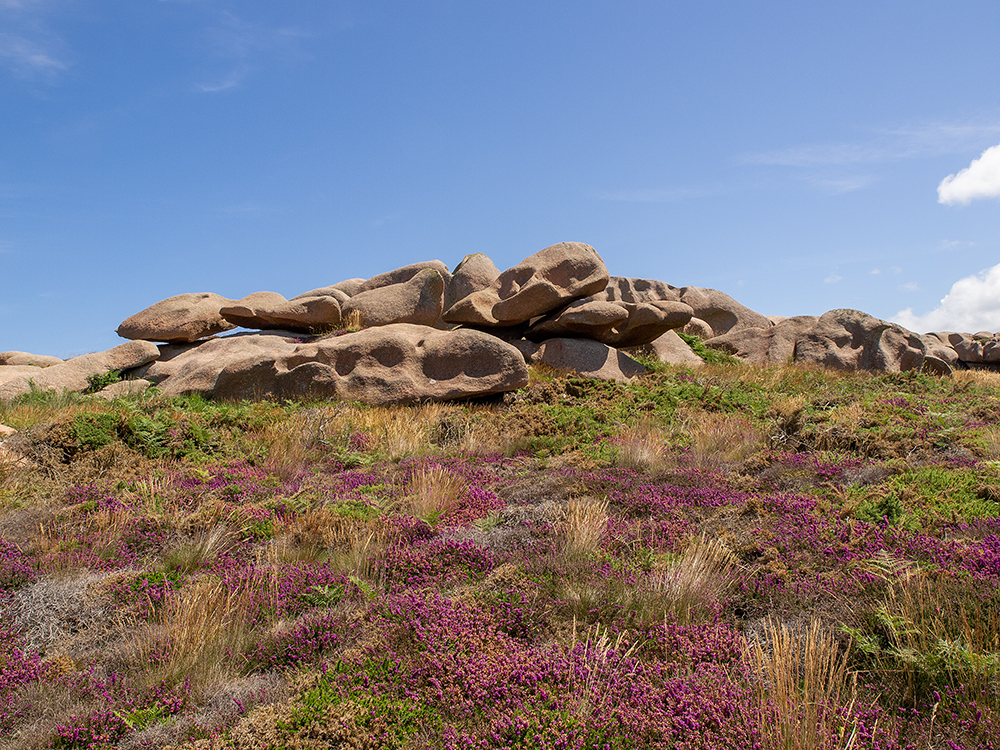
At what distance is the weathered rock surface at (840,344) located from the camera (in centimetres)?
2097

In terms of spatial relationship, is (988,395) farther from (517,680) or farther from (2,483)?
(2,483)

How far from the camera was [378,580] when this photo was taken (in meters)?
5.34

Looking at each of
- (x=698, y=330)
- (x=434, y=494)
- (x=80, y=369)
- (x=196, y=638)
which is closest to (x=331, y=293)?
(x=80, y=369)

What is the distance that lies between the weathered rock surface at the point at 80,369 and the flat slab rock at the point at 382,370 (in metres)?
3.71

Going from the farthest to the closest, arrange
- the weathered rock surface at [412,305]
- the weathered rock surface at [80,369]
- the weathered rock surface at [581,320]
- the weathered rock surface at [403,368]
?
the weathered rock surface at [412,305] → the weathered rock surface at [581,320] → the weathered rock surface at [80,369] → the weathered rock surface at [403,368]

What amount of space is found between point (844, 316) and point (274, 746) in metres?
23.9

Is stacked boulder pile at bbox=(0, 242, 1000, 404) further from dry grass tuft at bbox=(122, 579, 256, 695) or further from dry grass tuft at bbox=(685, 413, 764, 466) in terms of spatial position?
dry grass tuft at bbox=(122, 579, 256, 695)

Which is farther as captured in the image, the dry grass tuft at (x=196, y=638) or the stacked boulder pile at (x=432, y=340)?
the stacked boulder pile at (x=432, y=340)

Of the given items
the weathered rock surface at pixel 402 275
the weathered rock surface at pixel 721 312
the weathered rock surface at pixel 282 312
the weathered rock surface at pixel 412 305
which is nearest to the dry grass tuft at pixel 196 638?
the weathered rock surface at pixel 412 305

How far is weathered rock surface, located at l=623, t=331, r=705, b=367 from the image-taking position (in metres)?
20.1

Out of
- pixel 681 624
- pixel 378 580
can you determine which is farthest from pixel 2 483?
pixel 681 624

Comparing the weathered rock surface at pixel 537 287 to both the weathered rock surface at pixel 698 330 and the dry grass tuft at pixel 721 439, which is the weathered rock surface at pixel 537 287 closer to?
the dry grass tuft at pixel 721 439

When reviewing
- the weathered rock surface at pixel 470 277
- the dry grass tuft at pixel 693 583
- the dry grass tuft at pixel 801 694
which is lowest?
the dry grass tuft at pixel 801 694

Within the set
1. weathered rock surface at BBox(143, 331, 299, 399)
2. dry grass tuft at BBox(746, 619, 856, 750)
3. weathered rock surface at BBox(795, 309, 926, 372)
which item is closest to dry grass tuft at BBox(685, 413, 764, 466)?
dry grass tuft at BBox(746, 619, 856, 750)
